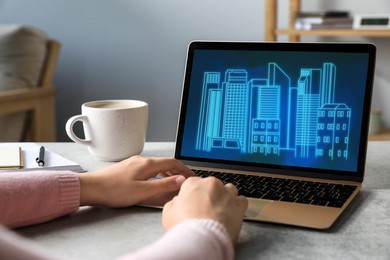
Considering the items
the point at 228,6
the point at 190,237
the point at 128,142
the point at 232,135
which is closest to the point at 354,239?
the point at 190,237

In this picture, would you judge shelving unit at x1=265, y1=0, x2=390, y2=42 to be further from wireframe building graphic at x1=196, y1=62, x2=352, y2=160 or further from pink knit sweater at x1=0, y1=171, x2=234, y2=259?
pink knit sweater at x1=0, y1=171, x2=234, y2=259

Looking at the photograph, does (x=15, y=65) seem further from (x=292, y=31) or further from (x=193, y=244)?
(x=193, y=244)

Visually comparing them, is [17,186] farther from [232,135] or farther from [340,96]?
[340,96]

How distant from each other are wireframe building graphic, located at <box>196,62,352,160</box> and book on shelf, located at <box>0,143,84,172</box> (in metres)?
0.24

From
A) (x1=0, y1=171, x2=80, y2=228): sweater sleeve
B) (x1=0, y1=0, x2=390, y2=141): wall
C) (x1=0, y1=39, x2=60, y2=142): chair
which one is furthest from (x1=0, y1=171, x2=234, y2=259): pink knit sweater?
(x1=0, y1=0, x2=390, y2=141): wall

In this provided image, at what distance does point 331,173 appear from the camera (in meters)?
0.95

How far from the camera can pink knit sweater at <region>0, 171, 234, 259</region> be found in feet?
1.88

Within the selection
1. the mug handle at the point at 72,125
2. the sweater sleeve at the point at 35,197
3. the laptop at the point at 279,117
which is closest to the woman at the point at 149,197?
the sweater sleeve at the point at 35,197

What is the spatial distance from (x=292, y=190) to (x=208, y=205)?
242 mm

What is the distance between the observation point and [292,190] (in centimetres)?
89

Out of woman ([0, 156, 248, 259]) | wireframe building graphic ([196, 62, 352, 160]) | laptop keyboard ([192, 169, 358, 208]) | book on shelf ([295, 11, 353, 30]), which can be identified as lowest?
laptop keyboard ([192, 169, 358, 208])

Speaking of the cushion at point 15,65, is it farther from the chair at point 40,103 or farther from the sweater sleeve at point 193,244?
the sweater sleeve at point 193,244

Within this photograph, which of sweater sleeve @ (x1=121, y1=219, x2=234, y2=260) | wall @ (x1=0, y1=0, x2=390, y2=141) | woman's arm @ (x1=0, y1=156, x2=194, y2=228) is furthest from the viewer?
wall @ (x1=0, y1=0, x2=390, y2=141)

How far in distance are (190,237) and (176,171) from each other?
0.34 metres
